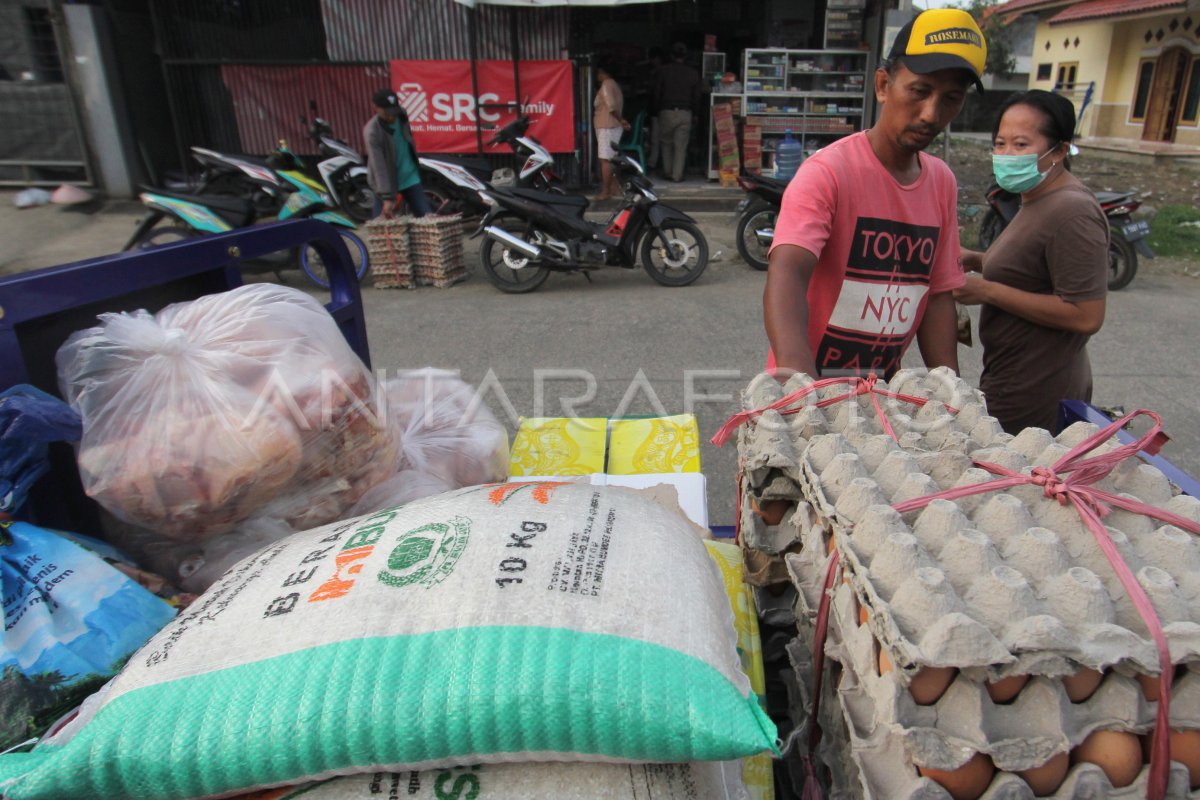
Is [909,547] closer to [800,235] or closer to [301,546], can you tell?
[301,546]

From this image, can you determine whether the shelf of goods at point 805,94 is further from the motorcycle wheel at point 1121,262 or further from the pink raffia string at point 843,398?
the pink raffia string at point 843,398

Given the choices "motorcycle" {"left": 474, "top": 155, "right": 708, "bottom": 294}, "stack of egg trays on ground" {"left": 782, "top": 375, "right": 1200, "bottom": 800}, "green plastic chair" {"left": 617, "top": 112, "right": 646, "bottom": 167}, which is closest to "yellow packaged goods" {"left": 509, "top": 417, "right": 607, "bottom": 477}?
"stack of egg trays on ground" {"left": 782, "top": 375, "right": 1200, "bottom": 800}

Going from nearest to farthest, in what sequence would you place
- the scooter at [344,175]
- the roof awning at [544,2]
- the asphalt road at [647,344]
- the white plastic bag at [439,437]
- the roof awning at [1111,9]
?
the white plastic bag at [439,437] < the asphalt road at [647,344] < the scooter at [344,175] < the roof awning at [544,2] < the roof awning at [1111,9]

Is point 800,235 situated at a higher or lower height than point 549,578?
higher

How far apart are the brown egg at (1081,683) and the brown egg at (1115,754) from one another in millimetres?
33

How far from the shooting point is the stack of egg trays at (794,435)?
1.04 meters

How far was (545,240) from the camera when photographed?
21.4 ft

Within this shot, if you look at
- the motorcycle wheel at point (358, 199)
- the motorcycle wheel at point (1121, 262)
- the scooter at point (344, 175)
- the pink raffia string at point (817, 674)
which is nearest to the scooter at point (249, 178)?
the scooter at point (344, 175)

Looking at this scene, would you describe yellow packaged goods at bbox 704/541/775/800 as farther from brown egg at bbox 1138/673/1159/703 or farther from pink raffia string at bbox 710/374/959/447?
brown egg at bbox 1138/673/1159/703

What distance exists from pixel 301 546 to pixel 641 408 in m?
3.18

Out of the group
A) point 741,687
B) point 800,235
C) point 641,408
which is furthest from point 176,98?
→ point 741,687

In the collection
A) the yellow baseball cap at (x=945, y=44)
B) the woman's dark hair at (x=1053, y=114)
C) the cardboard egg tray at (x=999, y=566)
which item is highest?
the yellow baseball cap at (x=945, y=44)

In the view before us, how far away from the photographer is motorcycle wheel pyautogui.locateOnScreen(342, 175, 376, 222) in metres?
8.15

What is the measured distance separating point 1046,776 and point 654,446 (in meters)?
1.29
